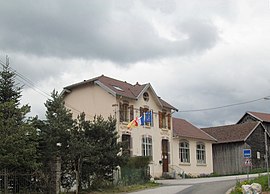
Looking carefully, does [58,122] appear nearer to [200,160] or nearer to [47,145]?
[47,145]

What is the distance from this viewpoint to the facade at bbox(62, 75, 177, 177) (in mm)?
41281

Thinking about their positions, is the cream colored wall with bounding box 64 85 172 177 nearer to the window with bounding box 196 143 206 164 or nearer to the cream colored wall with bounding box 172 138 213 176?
the cream colored wall with bounding box 172 138 213 176

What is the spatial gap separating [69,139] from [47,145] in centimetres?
135

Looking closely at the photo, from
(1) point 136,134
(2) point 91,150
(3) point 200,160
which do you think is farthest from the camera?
(3) point 200,160

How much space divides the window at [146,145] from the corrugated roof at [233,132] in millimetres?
14145

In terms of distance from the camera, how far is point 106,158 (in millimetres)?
29047

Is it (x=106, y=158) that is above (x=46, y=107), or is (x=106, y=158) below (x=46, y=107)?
below

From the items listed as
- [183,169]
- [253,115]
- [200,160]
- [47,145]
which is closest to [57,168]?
[47,145]

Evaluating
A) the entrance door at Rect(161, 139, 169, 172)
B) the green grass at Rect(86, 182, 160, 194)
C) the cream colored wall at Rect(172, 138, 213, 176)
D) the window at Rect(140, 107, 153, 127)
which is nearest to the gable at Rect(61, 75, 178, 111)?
the window at Rect(140, 107, 153, 127)

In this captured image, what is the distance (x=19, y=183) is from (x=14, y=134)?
2.63 m

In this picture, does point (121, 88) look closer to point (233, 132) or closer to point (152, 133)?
point (152, 133)

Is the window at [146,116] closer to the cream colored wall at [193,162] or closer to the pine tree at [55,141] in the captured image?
the cream colored wall at [193,162]

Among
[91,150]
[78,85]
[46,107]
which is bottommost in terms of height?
[91,150]

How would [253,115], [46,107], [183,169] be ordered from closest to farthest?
[46,107], [183,169], [253,115]
